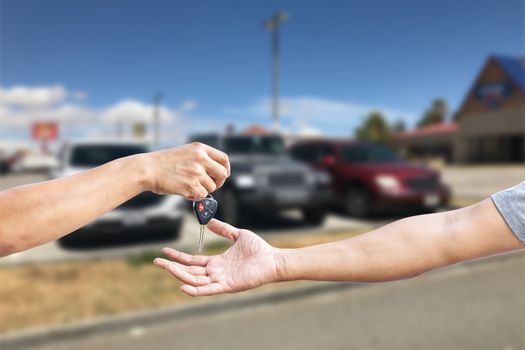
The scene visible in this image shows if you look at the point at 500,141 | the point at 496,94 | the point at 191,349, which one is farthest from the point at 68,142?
the point at 500,141

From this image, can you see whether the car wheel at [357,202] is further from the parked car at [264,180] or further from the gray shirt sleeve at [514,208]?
the gray shirt sleeve at [514,208]

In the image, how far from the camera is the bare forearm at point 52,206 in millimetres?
1113

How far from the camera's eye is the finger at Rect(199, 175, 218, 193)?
1.21 m

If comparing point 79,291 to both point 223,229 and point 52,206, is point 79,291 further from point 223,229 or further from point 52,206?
point 52,206

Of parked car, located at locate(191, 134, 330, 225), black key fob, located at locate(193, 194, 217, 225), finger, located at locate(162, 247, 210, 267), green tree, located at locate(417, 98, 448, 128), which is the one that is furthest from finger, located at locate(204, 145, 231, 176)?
green tree, located at locate(417, 98, 448, 128)

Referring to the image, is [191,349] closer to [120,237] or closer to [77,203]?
[77,203]

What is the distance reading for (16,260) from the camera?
5.88m

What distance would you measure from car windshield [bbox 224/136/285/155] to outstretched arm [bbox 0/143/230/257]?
19.6 feet

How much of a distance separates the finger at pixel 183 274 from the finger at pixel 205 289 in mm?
24

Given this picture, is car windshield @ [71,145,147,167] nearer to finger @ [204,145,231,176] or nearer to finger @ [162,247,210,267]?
finger @ [162,247,210,267]

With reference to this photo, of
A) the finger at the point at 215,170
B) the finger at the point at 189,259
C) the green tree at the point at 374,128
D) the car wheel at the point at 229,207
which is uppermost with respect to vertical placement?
the green tree at the point at 374,128

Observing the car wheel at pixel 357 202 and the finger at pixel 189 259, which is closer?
the finger at pixel 189 259

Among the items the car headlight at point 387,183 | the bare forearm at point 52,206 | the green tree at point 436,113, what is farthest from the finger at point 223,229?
the green tree at point 436,113

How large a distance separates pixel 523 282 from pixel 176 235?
502cm
